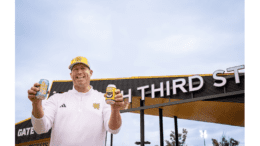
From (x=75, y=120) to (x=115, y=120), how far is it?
646 mm

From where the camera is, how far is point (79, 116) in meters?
3.14

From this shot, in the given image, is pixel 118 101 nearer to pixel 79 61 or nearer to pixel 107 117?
pixel 107 117

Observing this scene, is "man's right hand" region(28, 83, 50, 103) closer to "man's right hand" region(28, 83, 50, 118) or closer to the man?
"man's right hand" region(28, 83, 50, 118)

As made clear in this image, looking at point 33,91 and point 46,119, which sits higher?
point 33,91

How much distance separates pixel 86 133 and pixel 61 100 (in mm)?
708

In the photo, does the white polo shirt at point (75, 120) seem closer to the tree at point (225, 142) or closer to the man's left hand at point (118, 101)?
the man's left hand at point (118, 101)

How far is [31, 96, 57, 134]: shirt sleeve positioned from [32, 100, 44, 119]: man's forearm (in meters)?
0.06

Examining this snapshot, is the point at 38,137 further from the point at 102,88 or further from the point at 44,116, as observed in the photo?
the point at 44,116

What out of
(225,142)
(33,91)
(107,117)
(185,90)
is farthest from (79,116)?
(225,142)

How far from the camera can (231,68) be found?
12.9 m

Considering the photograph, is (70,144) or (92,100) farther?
(92,100)

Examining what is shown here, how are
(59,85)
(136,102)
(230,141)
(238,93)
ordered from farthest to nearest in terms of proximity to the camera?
(230,141), (59,85), (136,102), (238,93)

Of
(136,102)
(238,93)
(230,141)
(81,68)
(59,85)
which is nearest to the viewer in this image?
(81,68)

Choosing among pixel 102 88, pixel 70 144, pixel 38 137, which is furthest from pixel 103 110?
pixel 38 137
